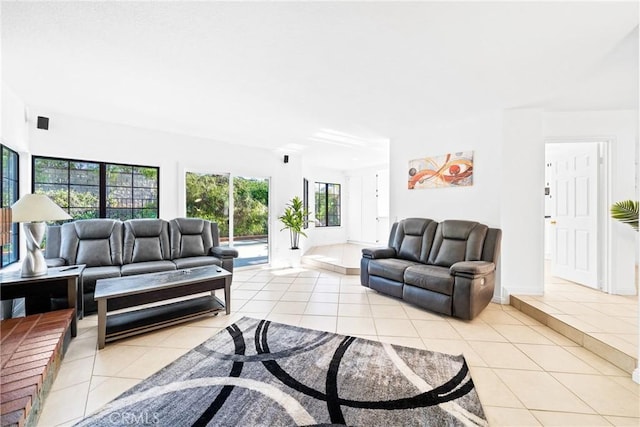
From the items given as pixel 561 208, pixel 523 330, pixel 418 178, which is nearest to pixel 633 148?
pixel 561 208

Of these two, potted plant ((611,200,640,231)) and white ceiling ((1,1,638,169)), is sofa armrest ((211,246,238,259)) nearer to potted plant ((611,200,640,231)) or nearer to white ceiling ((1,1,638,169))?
white ceiling ((1,1,638,169))

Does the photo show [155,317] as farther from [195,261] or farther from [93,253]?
[93,253]

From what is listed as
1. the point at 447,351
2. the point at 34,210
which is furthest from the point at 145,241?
the point at 447,351

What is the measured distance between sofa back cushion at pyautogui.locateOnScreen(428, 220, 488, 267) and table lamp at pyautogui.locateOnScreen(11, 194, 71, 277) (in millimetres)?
4250

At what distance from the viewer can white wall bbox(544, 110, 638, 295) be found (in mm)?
3309

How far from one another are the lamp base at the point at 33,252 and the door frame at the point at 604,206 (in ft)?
19.9

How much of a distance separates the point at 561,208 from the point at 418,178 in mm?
2185

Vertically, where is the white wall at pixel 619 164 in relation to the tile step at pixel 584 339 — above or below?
above

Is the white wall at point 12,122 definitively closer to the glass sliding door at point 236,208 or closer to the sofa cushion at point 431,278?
the glass sliding door at point 236,208

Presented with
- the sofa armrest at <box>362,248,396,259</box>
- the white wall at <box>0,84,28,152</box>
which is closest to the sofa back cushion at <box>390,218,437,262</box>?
the sofa armrest at <box>362,248,396,259</box>

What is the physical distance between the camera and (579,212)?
374 cm

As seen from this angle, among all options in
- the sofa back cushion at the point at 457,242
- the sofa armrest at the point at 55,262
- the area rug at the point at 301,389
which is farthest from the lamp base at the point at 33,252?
the sofa back cushion at the point at 457,242

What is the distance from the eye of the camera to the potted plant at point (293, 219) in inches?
224

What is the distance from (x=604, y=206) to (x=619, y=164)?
1.83 ft
